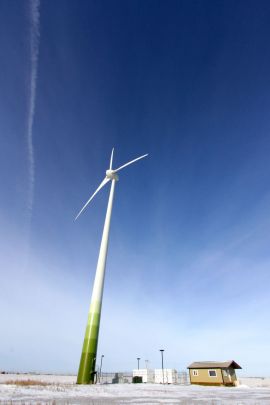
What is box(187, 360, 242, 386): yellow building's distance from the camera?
187 feet

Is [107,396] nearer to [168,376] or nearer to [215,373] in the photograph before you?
[215,373]

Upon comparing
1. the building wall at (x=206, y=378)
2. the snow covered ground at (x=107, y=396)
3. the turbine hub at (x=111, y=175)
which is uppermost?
the turbine hub at (x=111, y=175)

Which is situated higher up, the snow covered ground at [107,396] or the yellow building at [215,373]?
the yellow building at [215,373]

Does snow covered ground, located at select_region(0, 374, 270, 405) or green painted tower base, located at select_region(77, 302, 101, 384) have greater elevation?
green painted tower base, located at select_region(77, 302, 101, 384)

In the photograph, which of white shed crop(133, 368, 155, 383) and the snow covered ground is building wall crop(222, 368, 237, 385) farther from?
the snow covered ground

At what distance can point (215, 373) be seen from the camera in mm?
57844

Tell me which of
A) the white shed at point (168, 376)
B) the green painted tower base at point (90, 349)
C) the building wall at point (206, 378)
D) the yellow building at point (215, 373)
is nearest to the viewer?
the green painted tower base at point (90, 349)

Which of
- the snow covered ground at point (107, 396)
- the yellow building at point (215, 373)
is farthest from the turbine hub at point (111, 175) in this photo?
the yellow building at point (215, 373)

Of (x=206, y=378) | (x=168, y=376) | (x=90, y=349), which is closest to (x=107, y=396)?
(x=90, y=349)

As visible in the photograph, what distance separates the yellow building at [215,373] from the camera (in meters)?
57.0

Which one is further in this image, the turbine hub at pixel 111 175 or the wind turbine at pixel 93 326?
the turbine hub at pixel 111 175

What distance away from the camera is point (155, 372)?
79.2 m

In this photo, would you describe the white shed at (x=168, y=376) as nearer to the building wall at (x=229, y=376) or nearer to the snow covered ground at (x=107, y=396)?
the building wall at (x=229, y=376)

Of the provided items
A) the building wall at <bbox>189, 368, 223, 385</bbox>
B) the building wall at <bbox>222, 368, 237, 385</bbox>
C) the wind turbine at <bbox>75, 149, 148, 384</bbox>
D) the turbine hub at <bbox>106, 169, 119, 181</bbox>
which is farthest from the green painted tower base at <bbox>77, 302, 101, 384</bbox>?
the building wall at <bbox>222, 368, 237, 385</bbox>
